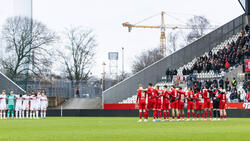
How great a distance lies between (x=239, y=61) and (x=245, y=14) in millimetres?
9178

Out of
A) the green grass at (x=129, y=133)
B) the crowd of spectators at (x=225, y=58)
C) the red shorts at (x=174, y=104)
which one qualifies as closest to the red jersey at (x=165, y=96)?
the red shorts at (x=174, y=104)

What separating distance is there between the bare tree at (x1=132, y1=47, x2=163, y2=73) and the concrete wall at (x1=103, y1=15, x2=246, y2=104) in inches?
1625

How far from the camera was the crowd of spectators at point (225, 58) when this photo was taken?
45.6m

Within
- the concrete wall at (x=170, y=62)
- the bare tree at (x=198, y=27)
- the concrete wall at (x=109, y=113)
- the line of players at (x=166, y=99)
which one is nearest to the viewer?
the line of players at (x=166, y=99)

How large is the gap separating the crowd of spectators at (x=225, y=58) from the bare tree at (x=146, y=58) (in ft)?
145

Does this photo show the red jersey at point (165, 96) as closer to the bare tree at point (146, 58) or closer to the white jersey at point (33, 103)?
the white jersey at point (33, 103)

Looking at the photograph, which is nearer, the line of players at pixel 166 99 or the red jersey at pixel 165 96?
the line of players at pixel 166 99

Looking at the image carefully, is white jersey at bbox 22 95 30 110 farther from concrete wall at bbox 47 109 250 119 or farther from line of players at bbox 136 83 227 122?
line of players at bbox 136 83 227 122

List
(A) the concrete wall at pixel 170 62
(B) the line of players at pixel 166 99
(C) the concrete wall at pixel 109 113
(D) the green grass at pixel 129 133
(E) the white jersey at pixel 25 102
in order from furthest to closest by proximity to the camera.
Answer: (A) the concrete wall at pixel 170 62 < (C) the concrete wall at pixel 109 113 < (E) the white jersey at pixel 25 102 < (B) the line of players at pixel 166 99 < (D) the green grass at pixel 129 133

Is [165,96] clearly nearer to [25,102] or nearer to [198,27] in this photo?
[25,102]

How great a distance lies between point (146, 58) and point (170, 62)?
1848 inches

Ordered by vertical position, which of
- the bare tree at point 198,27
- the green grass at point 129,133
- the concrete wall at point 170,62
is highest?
the bare tree at point 198,27

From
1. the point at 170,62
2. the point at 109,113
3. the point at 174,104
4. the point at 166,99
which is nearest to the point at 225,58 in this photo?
the point at 170,62

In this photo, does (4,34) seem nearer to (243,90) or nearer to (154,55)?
(243,90)
